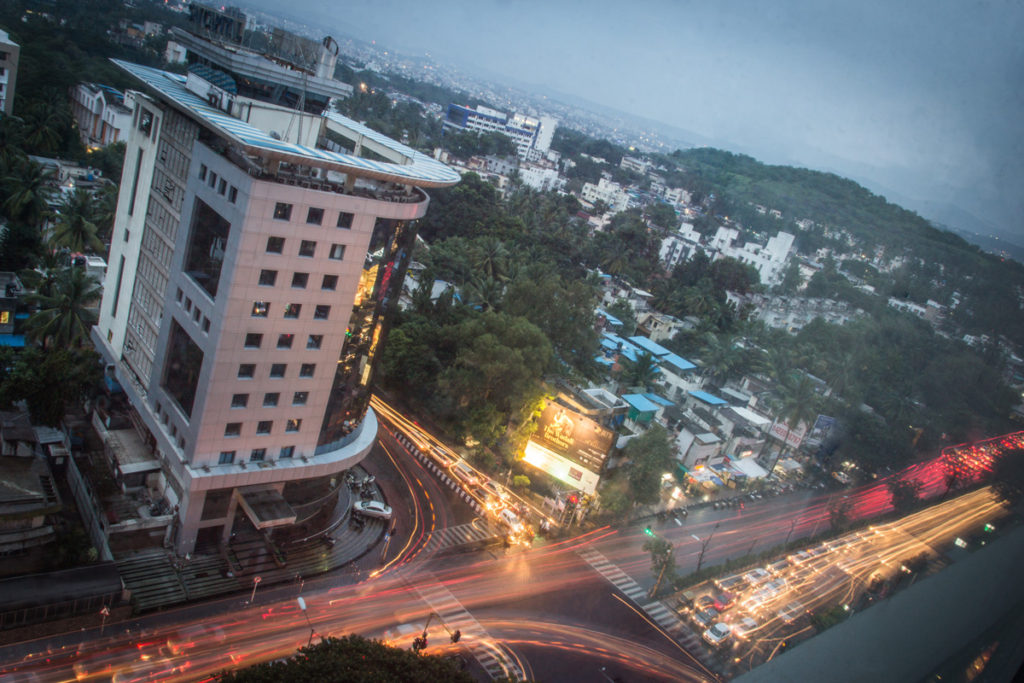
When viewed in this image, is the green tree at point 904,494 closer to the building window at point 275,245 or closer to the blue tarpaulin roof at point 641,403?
the building window at point 275,245

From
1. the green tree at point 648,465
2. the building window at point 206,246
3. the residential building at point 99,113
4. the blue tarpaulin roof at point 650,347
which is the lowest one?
the green tree at point 648,465

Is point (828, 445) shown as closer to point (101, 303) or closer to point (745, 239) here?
point (101, 303)

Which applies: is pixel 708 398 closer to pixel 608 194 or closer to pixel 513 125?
pixel 608 194

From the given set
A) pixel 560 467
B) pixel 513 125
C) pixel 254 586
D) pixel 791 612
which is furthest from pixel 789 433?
pixel 513 125

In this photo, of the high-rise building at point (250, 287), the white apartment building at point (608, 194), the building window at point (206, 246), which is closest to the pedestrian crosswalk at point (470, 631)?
the high-rise building at point (250, 287)

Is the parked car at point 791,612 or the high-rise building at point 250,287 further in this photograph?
the high-rise building at point 250,287

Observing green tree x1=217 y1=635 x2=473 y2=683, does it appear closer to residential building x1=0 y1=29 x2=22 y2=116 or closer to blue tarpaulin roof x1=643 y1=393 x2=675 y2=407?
blue tarpaulin roof x1=643 y1=393 x2=675 y2=407
